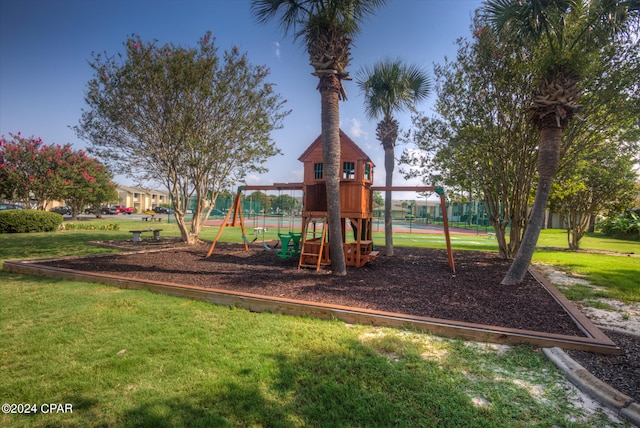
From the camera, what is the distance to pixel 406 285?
744cm

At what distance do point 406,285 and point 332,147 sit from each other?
3.98 metres

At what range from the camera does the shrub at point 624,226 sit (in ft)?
77.6

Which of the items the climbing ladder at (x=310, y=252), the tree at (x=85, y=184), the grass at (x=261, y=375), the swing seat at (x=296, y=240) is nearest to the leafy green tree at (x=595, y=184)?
the climbing ladder at (x=310, y=252)

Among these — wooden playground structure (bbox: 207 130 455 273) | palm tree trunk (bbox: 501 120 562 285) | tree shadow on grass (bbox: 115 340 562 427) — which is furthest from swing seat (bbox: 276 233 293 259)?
tree shadow on grass (bbox: 115 340 562 427)

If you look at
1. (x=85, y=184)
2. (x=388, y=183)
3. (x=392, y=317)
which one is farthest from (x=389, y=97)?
(x=85, y=184)

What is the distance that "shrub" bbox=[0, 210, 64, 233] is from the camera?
18812mm

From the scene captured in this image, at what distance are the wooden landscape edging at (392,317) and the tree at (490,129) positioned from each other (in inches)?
198

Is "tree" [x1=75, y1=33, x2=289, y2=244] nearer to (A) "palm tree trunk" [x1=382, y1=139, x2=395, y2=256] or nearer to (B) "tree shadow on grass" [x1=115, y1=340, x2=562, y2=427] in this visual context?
(A) "palm tree trunk" [x1=382, y1=139, x2=395, y2=256]

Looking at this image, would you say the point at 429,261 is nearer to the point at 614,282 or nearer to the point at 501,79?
the point at 614,282

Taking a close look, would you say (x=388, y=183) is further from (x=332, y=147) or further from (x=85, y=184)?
(x=85, y=184)

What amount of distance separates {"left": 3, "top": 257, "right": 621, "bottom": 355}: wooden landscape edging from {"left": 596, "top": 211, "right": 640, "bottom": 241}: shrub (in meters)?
24.8

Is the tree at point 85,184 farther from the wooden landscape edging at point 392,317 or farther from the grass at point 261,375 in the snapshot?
the grass at point 261,375

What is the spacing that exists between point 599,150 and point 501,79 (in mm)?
4545

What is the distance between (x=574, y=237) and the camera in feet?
55.6
